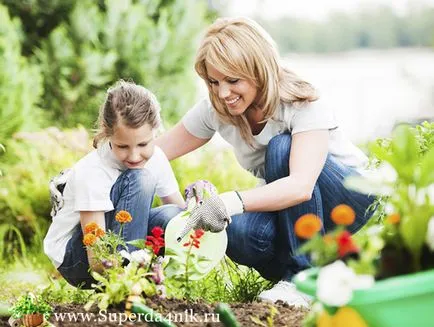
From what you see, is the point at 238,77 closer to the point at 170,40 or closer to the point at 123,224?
the point at 123,224

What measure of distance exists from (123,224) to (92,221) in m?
0.11

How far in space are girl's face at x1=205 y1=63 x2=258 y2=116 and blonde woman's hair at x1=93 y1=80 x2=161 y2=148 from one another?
0.72 ft

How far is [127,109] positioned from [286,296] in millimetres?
810

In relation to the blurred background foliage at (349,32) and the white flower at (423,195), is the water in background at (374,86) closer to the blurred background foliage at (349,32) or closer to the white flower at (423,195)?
the blurred background foliage at (349,32)

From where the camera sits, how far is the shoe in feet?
9.09

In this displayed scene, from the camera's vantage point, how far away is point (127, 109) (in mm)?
2805

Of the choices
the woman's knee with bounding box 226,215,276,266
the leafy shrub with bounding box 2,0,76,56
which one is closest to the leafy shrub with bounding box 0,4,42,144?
the leafy shrub with bounding box 2,0,76,56

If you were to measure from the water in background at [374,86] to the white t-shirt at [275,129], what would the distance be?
2911mm

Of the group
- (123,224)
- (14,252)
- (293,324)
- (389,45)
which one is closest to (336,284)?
(293,324)

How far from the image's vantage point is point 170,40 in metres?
5.36

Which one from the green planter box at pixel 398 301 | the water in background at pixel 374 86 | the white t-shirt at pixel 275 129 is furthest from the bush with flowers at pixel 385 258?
the water in background at pixel 374 86

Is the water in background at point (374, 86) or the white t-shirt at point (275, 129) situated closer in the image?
the white t-shirt at point (275, 129)

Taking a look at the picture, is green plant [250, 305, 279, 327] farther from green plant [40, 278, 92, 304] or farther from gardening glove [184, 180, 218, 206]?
green plant [40, 278, 92, 304]

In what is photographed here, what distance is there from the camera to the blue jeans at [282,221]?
114 inches
